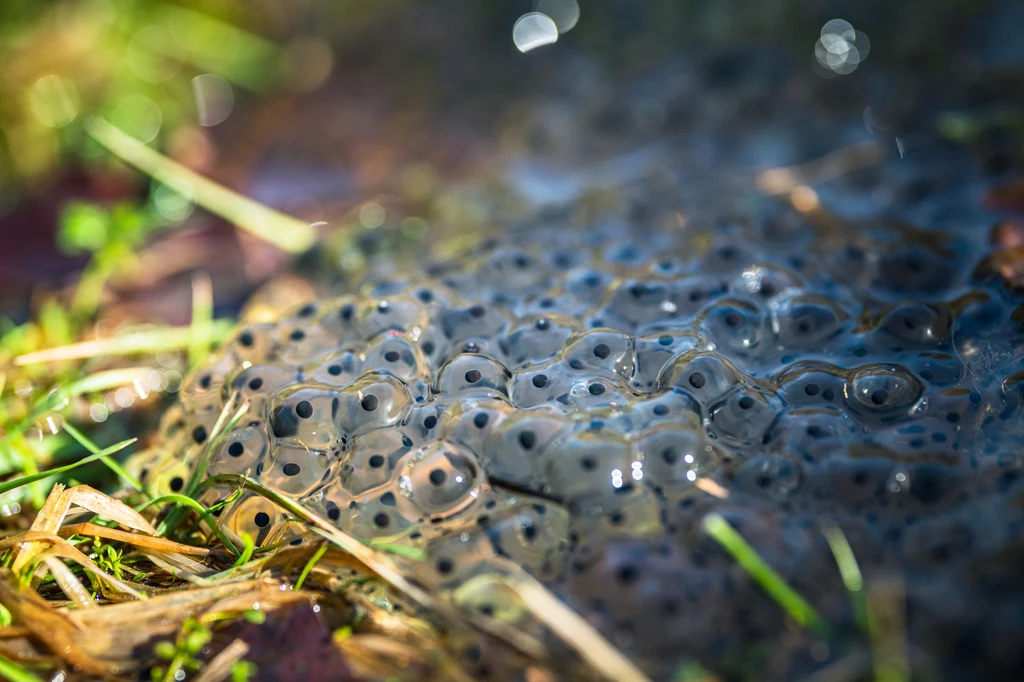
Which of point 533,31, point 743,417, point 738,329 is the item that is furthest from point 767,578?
point 533,31

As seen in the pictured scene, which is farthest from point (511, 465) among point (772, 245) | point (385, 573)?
point (772, 245)

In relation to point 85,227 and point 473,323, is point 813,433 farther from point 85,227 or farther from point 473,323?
point 85,227

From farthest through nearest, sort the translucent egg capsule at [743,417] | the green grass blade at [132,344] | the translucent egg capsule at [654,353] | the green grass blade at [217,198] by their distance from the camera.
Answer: the green grass blade at [217,198], the green grass blade at [132,344], the translucent egg capsule at [654,353], the translucent egg capsule at [743,417]

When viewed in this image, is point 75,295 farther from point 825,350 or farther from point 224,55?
point 825,350

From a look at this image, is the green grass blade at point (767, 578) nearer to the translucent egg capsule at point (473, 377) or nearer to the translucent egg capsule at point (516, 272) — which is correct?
the translucent egg capsule at point (473, 377)

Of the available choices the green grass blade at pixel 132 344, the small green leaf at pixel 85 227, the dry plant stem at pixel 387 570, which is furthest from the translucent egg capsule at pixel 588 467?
the small green leaf at pixel 85 227

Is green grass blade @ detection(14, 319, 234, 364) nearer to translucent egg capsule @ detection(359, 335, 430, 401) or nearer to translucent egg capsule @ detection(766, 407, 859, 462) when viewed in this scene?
translucent egg capsule @ detection(359, 335, 430, 401)
